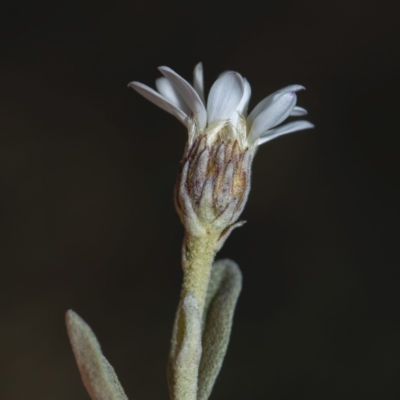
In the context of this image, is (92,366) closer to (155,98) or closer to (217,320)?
(217,320)

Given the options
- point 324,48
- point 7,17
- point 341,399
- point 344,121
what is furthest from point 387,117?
point 7,17

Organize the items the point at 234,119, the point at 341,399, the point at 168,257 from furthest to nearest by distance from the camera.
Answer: the point at 168,257, the point at 341,399, the point at 234,119

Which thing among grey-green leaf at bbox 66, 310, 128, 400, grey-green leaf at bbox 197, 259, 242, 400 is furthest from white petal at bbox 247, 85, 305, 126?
grey-green leaf at bbox 66, 310, 128, 400

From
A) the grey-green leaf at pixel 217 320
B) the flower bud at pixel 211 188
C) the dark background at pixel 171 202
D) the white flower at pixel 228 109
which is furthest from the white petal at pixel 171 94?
the dark background at pixel 171 202

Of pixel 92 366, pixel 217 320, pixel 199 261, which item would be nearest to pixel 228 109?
→ pixel 199 261

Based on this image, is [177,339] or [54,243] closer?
[177,339]

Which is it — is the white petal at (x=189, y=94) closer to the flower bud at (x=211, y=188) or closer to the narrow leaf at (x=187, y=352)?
the flower bud at (x=211, y=188)

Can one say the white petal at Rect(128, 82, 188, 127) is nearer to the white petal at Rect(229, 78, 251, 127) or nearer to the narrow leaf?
the white petal at Rect(229, 78, 251, 127)

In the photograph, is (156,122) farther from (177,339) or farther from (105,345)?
(177,339)
